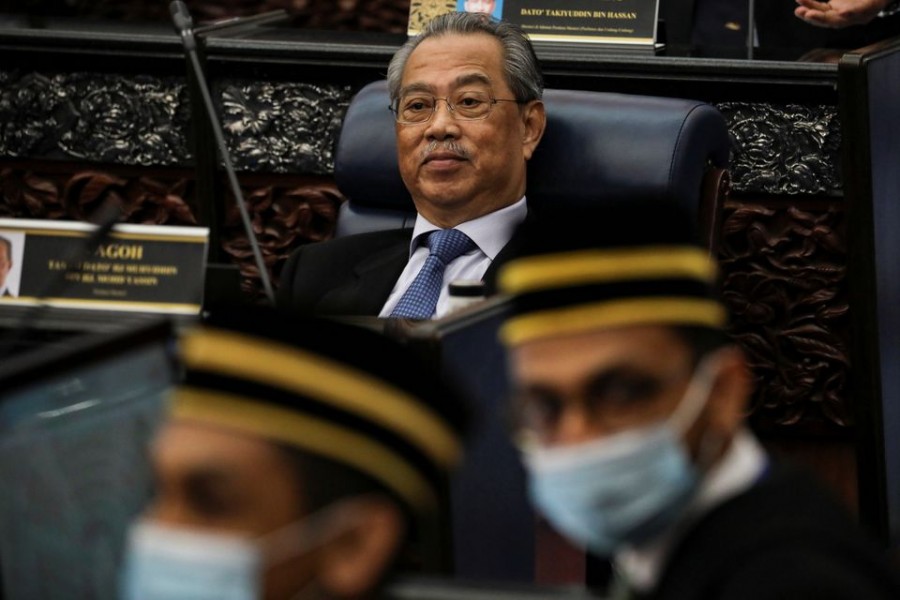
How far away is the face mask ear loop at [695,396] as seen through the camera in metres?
1.19

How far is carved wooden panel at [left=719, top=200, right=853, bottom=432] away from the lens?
159 inches

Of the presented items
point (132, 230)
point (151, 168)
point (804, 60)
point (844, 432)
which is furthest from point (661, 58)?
point (132, 230)

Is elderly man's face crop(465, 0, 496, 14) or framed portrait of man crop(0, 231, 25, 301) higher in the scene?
elderly man's face crop(465, 0, 496, 14)

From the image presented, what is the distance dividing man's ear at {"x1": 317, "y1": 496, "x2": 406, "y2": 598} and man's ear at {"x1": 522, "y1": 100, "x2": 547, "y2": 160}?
2.23 meters

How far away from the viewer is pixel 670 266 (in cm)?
119

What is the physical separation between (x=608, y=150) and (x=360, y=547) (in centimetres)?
212

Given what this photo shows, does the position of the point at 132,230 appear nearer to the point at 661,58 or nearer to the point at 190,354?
the point at 190,354

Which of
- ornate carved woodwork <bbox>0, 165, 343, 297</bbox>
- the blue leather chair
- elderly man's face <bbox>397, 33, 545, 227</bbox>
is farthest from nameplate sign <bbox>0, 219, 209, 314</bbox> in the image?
ornate carved woodwork <bbox>0, 165, 343, 297</bbox>

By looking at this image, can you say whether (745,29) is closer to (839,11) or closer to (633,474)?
(839,11)

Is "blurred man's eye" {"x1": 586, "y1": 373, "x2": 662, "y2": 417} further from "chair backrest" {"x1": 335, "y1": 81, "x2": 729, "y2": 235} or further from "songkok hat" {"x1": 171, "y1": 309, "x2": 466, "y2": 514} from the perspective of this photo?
"chair backrest" {"x1": 335, "y1": 81, "x2": 729, "y2": 235}

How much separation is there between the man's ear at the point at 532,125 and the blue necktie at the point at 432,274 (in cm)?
22

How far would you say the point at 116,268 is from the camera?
2389 millimetres

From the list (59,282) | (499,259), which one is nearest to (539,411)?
(59,282)

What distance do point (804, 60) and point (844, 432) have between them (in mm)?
893
